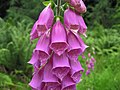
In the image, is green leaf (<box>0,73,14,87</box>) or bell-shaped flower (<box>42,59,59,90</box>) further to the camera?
green leaf (<box>0,73,14,87</box>)

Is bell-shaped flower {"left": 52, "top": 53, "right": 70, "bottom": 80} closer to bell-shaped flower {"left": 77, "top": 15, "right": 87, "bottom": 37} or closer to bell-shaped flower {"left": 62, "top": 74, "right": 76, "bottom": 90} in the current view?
bell-shaped flower {"left": 62, "top": 74, "right": 76, "bottom": 90}

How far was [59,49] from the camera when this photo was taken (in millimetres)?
1650

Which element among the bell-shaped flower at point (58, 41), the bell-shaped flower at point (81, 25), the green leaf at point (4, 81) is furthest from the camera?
the green leaf at point (4, 81)

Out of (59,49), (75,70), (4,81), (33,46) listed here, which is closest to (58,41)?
(59,49)

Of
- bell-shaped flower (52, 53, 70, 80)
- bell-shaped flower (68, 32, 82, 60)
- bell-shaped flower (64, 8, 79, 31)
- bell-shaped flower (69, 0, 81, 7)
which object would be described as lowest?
bell-shaped flower (52, 53, 70, 80)

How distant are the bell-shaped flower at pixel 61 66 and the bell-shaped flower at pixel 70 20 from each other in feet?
0.49

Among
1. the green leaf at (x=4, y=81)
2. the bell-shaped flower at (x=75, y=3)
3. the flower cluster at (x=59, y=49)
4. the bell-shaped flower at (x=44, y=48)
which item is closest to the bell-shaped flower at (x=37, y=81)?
the flower cluster at (x=59, y=49)

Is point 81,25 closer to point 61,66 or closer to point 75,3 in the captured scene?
point 75,3

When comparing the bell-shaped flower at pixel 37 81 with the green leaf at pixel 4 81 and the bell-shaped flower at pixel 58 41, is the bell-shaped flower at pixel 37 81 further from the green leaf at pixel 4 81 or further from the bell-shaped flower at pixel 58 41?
the green leaf at pixel 4 81

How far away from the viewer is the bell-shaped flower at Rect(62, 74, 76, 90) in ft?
5.47

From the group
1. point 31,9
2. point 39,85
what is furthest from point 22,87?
point 31,9

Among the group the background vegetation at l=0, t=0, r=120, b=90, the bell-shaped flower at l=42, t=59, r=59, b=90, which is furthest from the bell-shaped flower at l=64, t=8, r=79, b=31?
the background vegetation at l=0, t=0, r=120, b=90

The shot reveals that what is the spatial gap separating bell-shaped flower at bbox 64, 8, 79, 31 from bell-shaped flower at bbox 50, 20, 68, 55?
46mm

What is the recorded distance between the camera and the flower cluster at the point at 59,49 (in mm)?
1659
